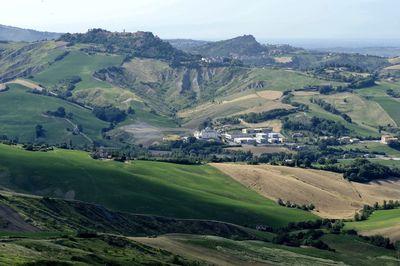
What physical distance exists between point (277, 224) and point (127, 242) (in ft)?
181

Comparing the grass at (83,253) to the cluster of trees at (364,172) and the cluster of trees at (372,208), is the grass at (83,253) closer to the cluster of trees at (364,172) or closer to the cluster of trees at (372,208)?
the cluster of trees at (372,208)

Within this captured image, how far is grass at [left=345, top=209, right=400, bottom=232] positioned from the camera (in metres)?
133

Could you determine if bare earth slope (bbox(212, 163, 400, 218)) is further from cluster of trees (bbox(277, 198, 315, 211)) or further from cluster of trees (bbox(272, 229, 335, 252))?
cluster of trees (bbox(272, 229, 335, 252))

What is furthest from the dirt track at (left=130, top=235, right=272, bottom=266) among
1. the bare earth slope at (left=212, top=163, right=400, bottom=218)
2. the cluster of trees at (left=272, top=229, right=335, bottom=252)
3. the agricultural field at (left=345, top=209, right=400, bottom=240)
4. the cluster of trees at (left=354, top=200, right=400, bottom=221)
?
the bare earth slope at (left=212, top=163, right=400, bottom=218)

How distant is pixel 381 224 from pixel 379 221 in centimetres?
392

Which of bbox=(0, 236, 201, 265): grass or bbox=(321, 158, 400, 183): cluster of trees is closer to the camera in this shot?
bbox=(0, 236, 201, 265): grass

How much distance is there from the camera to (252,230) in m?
128

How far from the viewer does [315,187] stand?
6560 inches

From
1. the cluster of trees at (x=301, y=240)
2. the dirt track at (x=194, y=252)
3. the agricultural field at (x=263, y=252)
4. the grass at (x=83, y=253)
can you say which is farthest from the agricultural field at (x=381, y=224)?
the grass at (x=83, y=253)

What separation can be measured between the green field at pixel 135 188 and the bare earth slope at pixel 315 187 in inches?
217

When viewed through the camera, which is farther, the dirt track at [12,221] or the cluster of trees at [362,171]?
the cluster of trees at [362,171]

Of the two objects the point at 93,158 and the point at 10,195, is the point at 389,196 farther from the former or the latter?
the point at 10,195

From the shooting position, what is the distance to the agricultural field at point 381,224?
417 ft

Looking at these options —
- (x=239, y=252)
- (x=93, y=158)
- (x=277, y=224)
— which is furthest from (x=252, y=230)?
(x=93, y=158)
